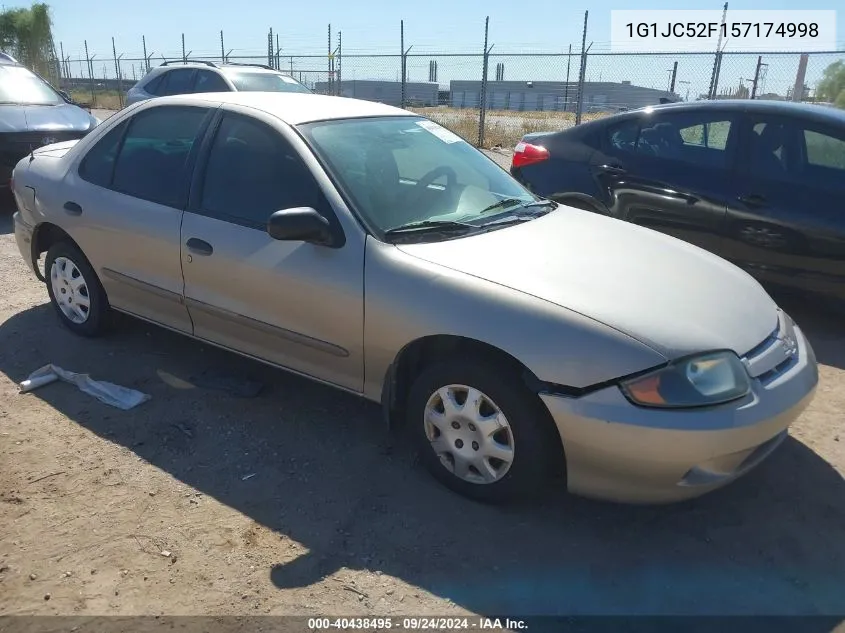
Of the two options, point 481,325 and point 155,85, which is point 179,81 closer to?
point 155,85

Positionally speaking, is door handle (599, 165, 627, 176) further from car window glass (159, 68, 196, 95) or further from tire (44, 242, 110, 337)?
car window glass (159, 68, 196, 95)

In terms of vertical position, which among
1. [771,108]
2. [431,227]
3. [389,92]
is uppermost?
[771,108]

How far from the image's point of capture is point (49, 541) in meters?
2.73

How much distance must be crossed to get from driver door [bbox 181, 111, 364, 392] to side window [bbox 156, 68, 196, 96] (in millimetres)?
Answer: 7767

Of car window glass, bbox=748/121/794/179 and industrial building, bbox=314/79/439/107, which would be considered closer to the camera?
car window glass, bbox=748/121/794/179

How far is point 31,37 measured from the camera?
2908 cm

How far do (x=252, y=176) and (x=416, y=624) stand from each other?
7.40 ft

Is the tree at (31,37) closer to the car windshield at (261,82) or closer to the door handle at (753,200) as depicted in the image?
the car windshield at (261,82)

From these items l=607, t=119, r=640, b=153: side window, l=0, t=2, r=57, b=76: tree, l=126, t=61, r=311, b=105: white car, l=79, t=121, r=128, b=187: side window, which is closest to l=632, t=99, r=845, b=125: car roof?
l=607, t=119, r=640, b=153: side window

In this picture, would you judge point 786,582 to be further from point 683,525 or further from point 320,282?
point 320,282

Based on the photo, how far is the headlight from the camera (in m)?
2.51

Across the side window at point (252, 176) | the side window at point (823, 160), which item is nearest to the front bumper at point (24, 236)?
the side window at point (252, 176)

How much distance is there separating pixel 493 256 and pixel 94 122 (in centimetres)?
775

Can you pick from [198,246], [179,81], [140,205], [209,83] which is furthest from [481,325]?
[179,81]
